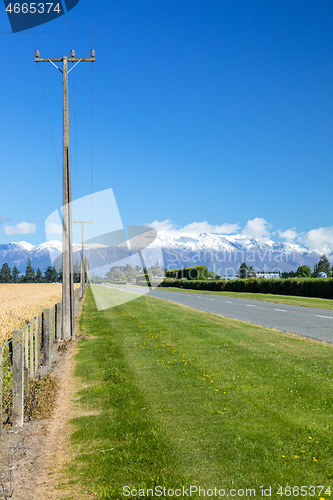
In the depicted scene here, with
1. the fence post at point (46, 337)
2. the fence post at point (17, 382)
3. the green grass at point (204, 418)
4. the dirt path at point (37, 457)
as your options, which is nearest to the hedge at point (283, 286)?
the green grass at point (204, 418)

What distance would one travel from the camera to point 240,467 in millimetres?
4703

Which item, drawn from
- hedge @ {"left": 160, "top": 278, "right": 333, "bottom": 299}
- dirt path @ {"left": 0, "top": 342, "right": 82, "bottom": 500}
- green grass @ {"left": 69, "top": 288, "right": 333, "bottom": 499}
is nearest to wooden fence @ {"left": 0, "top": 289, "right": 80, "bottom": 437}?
dirt path @ {"left": 0, "top": 342, "right": 82, "bottom": 500}

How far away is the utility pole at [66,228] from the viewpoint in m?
14.8

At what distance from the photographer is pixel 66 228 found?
15.6 metres

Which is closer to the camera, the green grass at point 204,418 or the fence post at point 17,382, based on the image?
the green grass at point 204,418

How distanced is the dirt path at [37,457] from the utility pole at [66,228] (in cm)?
728

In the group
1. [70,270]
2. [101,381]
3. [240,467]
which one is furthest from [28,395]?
[70,270]

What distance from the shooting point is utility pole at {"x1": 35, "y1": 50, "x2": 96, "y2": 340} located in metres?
14.8

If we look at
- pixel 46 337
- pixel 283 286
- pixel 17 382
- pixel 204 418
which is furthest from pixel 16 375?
pixel 283 286

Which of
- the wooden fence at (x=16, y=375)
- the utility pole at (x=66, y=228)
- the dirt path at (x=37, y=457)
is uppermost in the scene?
the utility pole at (x=66, y=228)

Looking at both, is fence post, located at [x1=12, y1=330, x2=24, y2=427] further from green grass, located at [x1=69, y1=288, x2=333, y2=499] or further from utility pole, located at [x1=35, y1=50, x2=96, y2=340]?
utility pole, located at [x1=35, y1=50, x2=96, y2=340]

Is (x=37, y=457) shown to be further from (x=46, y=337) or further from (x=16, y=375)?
(x=46, y=337)

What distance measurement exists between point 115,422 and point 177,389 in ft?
6.22

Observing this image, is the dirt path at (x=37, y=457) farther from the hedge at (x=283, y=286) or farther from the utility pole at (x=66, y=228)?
the hedge at (x=283, y=286)
